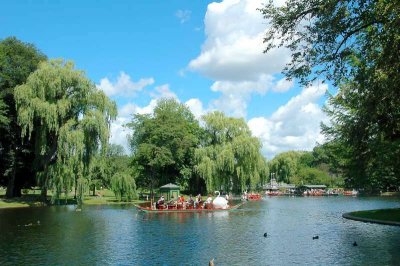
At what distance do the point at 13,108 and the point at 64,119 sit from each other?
7.35m

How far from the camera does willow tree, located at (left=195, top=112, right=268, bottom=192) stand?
199 feet

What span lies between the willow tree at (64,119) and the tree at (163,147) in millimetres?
16655

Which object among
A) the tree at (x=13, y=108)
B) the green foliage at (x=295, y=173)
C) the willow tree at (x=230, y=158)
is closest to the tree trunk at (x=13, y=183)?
the tree at (x=13, y=108)

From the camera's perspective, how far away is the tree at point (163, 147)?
208 feet

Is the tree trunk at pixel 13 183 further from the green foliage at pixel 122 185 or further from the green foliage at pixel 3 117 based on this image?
the green foliage at pixel 122 185

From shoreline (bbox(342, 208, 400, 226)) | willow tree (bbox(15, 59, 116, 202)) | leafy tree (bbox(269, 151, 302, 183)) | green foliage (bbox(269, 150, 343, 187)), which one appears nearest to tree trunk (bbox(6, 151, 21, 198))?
willow tree (bbox(15, 59, 116, 202))

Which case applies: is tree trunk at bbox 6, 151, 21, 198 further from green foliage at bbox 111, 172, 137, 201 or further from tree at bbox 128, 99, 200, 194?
tree at bbox 128, 99, 200, 194

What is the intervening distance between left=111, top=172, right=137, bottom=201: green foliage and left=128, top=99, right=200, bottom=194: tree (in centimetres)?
483

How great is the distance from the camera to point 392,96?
492 inches

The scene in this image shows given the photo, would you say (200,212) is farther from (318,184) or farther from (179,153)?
(318,184)

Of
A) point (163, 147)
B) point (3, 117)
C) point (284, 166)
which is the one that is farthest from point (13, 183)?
point (284, 166)

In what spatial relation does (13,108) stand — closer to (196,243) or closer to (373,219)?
(196,243)

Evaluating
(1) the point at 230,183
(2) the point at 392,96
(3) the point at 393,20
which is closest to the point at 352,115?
(2) the point at 392,96

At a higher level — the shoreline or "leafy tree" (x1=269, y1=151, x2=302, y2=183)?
"leafy tree" (x1=269, y1=151, x2=302, y2=183)
